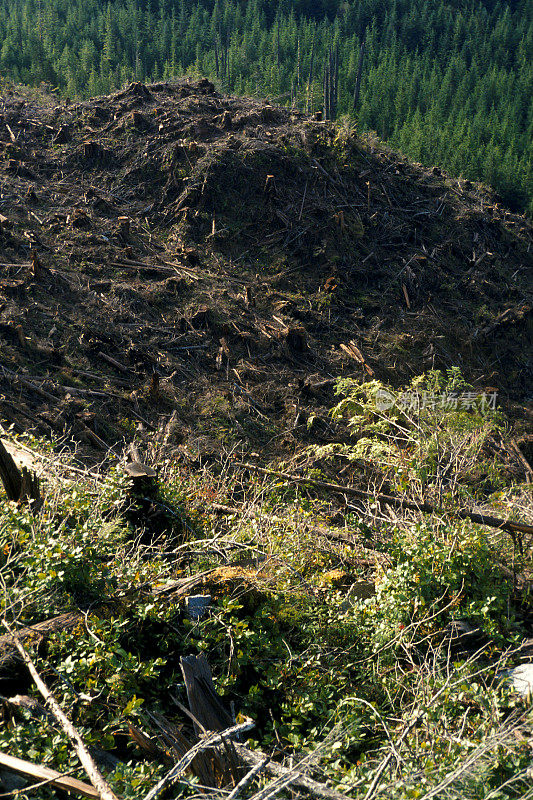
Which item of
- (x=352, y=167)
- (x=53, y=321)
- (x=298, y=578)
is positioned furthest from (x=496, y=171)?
(x=298, y=578)

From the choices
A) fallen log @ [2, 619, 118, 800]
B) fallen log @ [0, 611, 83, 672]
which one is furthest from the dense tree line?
fallen log @ [2, 619, 118, 800]

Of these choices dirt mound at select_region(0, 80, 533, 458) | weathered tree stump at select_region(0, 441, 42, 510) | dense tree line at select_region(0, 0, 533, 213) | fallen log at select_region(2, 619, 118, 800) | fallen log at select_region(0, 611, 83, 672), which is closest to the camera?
fallen log at select_region(2, 619, 118, 800)

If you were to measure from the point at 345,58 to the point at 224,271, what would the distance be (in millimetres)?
34553

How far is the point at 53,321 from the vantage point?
350 inches

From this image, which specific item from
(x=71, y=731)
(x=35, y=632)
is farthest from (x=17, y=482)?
(x=71, y=731)

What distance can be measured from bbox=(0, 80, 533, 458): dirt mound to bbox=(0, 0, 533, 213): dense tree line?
48.3ft

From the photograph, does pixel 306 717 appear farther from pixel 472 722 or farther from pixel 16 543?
pixel 16 543

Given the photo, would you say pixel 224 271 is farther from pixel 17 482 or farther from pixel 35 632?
pixel 35 632

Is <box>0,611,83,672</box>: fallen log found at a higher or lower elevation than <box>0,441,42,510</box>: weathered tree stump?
lower

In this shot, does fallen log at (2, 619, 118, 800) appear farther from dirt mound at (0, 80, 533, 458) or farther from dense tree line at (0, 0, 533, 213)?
dense tree line at (0, 0, 533, 213)

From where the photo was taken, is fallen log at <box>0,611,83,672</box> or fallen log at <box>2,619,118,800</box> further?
fallen log at <box>0,611,83,672</box>

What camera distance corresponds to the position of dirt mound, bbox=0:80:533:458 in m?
8.36

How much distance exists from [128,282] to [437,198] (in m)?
8.61

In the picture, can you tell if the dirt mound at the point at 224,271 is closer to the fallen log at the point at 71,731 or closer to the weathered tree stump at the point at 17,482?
the weathered tree stump at the point at 17,482
